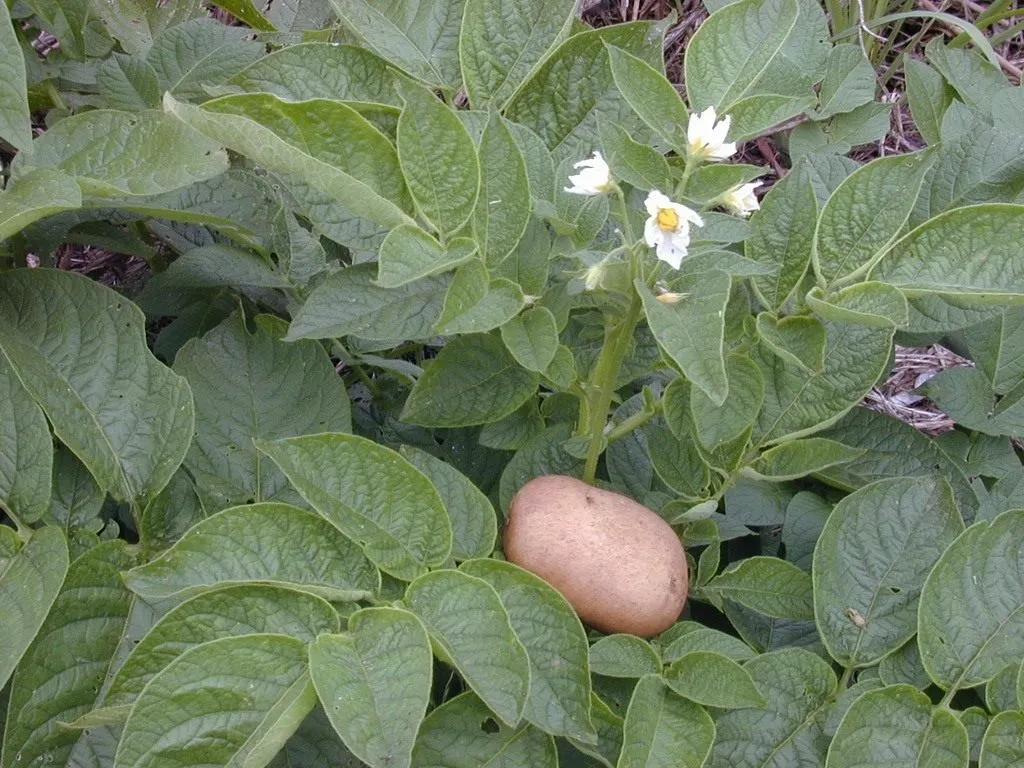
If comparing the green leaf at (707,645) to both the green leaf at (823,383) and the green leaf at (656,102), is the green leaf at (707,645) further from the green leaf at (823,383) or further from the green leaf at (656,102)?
the green leaf at (656,102)

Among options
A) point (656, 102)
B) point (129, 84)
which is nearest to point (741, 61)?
point (656, 102)

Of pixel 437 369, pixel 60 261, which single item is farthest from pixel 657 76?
pixel 60 261

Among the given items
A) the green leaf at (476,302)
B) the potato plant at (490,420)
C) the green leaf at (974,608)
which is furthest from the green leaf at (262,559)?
the green leaf at (974,608)

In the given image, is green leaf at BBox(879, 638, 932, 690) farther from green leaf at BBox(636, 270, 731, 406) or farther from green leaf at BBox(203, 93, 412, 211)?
green leaf at BBox(203, 93, 412, 211)

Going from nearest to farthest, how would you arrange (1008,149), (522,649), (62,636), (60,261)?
(522,649) → (62,636) → (1008,149) → (60,261)

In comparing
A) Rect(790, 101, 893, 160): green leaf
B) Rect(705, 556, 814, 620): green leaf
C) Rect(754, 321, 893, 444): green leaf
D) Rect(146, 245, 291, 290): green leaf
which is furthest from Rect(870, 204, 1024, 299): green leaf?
Rect(146, 245, 291, 290): green leaf

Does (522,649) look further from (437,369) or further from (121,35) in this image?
(121,35)
